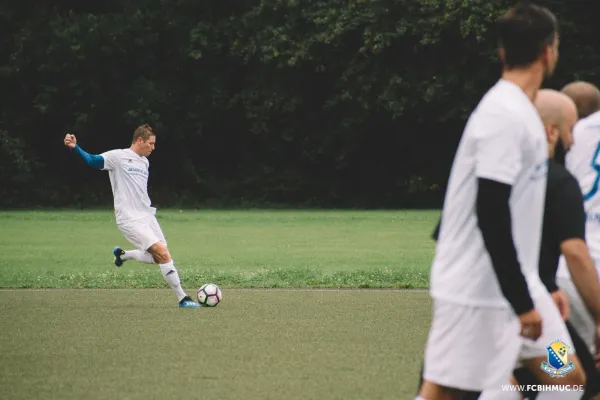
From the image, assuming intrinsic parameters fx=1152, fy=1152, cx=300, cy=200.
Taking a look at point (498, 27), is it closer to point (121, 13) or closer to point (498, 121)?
point (498, 121)

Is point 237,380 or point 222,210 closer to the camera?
point 237,380

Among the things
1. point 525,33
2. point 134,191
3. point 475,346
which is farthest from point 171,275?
point 525,33

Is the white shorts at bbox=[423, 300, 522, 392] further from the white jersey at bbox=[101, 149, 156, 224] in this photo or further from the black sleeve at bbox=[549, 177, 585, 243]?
the white jersey at bbox=[101, 149, 156, 224]

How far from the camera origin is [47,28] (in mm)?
48250

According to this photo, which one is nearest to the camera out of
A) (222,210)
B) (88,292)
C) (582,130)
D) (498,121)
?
(498,121)

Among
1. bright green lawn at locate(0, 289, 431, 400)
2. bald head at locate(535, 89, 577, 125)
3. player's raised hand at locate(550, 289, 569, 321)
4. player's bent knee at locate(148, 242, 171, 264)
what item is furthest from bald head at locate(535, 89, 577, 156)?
player's bent knee at locate(148, 242, 171, 264)

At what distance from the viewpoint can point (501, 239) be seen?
13.5 ft

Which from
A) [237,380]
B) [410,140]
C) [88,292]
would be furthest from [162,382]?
[410,140]

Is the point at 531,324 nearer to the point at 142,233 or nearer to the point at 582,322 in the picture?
the point at 582,322

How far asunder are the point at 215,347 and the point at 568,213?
4.97 metres

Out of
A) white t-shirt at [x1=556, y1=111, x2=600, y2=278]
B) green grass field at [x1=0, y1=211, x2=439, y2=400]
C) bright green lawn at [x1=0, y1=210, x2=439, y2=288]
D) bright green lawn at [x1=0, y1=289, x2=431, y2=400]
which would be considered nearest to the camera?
white t-shirt at [x1=556, y1=111, x2=600, y2=278]

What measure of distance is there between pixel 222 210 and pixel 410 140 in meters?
8.46

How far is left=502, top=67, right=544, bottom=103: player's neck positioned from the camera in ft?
14.3

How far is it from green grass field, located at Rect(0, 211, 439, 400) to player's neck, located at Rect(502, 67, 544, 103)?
3.27m
